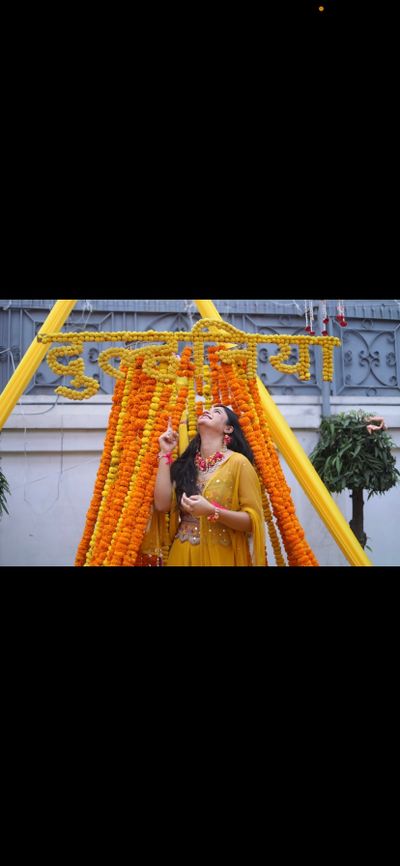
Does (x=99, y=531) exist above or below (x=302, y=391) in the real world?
below

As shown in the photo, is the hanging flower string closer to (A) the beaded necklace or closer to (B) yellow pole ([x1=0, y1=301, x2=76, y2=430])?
(A) the beaded necklace

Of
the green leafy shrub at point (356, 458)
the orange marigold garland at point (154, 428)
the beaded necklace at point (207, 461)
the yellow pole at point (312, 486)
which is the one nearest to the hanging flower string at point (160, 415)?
the orange marigold garland at point (154, 428)

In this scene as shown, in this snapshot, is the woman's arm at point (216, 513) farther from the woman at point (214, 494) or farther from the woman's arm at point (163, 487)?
the woman's arm at point (163, 487)

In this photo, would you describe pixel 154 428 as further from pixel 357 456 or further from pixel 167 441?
pixel 357 456

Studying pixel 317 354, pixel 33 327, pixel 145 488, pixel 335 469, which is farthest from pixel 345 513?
pixel 33 327

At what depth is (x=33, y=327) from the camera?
15.1 ft

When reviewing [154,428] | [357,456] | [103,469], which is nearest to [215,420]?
[154,428]

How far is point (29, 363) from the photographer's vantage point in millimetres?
3430

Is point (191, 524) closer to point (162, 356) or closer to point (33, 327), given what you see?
point (162, 356)

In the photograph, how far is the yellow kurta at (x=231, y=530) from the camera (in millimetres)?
3193

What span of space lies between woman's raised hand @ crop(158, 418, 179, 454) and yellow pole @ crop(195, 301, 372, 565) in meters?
0.63

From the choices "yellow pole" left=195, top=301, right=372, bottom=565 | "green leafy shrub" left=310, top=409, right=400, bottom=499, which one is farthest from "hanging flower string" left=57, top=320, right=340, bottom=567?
"green leafy shrub" left=310, top=409, right=400, bottom=499

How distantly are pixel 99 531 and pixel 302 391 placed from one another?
211 centimetres

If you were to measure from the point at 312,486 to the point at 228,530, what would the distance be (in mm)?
579
